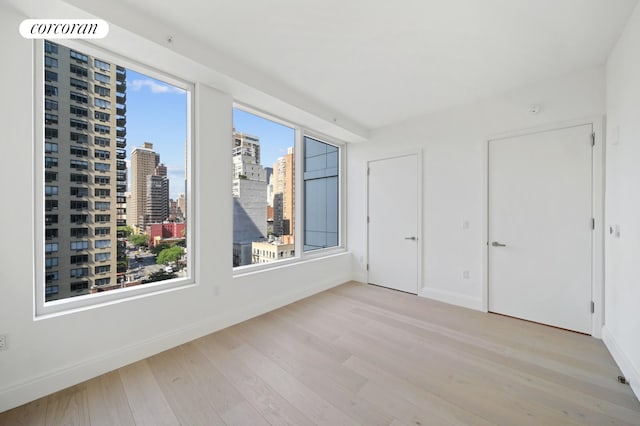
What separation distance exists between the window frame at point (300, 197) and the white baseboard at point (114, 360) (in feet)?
1.59

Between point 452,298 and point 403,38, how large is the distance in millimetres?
3187

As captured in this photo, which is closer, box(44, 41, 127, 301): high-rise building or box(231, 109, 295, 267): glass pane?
box(44, 41, 127, 301): high-rise building

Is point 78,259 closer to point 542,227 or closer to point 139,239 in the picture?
point 139,239

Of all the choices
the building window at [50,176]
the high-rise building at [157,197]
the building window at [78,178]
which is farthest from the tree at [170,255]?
the building window at [50,176]

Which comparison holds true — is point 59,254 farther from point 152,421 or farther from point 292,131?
point 292,131

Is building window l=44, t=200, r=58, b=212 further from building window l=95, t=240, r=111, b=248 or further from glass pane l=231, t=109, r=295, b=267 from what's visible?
glass pane l=231, t=109, r=295, b=267

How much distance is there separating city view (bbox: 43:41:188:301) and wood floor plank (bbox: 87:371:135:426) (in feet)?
2.27

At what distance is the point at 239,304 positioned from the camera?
288 centimetres

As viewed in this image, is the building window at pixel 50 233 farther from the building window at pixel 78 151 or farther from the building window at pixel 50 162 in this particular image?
the building window at pixel 78 151

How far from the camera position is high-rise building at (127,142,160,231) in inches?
90.4

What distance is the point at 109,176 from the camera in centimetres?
217

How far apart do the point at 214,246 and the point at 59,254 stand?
116cm

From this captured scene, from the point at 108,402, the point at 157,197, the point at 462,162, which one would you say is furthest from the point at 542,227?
the point at 108,402

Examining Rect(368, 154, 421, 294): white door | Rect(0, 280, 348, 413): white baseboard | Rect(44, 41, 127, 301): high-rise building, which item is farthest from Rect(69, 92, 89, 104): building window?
Rect(368, 154, 421, 294): white door
